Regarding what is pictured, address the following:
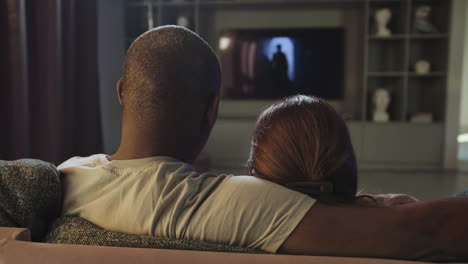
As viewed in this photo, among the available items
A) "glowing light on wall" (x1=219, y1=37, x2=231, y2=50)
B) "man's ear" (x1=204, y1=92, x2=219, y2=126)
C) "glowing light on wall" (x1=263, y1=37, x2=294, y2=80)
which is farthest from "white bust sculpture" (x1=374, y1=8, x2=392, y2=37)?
"man's ear" (x1=204, y1=92, x2=219, y2=126)

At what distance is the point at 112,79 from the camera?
3984mm

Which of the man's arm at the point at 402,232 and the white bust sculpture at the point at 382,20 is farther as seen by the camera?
the white bust sculpture at the point at 382,20

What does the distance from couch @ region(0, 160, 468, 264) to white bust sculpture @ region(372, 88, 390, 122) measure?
3705mm

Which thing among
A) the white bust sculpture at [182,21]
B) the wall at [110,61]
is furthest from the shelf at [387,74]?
the wall at [110,61]

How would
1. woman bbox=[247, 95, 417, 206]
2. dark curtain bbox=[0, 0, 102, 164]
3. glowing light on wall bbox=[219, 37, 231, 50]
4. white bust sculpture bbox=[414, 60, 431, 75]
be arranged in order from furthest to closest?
glowing light on wall bbox=[219, 37, 231, 50] → white bust sculpture bbox=[414, 60, 431, 75] → dark curtain bbox=[0, 0, 102, 164] → woman bbox=[247, 95, 417, 206]

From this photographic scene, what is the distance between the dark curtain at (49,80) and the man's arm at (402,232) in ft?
6.66

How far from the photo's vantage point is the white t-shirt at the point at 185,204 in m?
0.49

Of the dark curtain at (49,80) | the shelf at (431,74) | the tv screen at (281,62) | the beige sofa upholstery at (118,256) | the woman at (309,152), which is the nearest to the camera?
the beige sofa upholstery at (118,256)

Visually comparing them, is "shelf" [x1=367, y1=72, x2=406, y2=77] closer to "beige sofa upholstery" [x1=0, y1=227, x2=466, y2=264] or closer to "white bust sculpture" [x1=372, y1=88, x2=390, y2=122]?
"white bust sculpture" [x1=372, y1=88, x2=390, y2=122]

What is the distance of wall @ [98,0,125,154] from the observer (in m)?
3.83

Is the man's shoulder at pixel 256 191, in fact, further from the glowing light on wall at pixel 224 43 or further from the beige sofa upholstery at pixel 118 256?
the glowing light on wall at pixel 224 43

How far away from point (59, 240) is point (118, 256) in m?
0.14

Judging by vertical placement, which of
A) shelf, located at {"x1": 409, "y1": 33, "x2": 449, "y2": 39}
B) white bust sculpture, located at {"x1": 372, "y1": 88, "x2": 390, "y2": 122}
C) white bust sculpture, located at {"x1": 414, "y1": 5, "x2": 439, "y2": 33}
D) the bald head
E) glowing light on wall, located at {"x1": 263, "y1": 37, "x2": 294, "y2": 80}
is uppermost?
white bust sculpture, located at {"x1": 414, "y1": 5, "x2": 439, "y2": 33}

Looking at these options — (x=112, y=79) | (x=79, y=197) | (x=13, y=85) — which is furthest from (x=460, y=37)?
(x=79, y=197)
